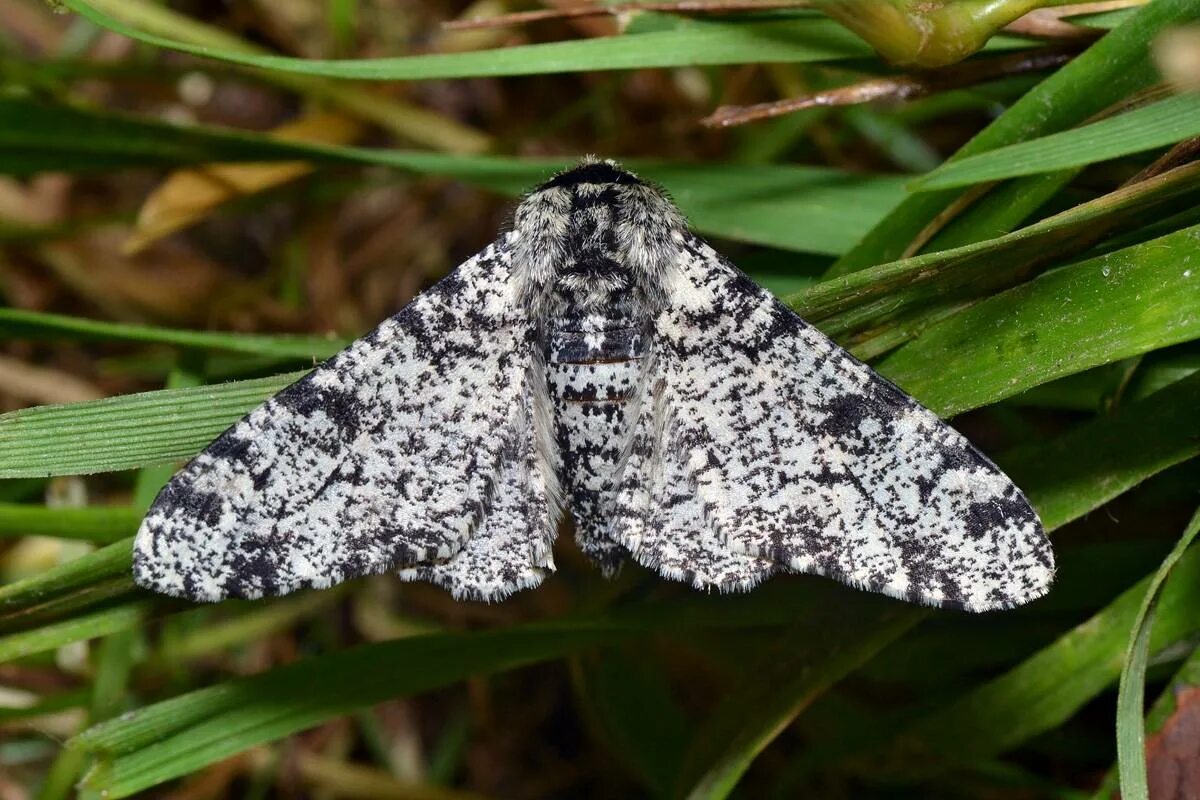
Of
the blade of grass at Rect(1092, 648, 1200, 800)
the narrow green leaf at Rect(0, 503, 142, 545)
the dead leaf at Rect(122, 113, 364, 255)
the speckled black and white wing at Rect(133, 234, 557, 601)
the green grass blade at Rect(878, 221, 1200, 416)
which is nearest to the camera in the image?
the green grass blade at Rect(878, 221, 1200, 416)

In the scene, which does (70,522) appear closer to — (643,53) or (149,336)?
Answer: (149,336)

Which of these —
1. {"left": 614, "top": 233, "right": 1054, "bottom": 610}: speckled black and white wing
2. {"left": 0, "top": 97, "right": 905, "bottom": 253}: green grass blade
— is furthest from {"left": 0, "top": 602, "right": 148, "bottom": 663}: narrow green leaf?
{"left": 614, "top": 233, "right": 1054, "bottom": 610}: speckled black and white wing

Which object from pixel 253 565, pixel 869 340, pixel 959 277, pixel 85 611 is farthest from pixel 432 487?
pixel 959 277

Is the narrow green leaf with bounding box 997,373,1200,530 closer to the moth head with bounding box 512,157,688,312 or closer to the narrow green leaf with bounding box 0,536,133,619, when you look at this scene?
the moth head with bounding box 512,157,688,312

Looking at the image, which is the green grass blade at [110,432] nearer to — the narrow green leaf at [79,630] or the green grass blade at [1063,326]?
the narrow green leaf at [79,630]

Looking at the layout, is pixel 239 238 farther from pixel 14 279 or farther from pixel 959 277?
A: pixel 959 277

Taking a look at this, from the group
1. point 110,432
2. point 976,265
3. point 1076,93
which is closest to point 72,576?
point 110,432

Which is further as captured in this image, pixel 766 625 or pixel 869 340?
pixel 766 625
